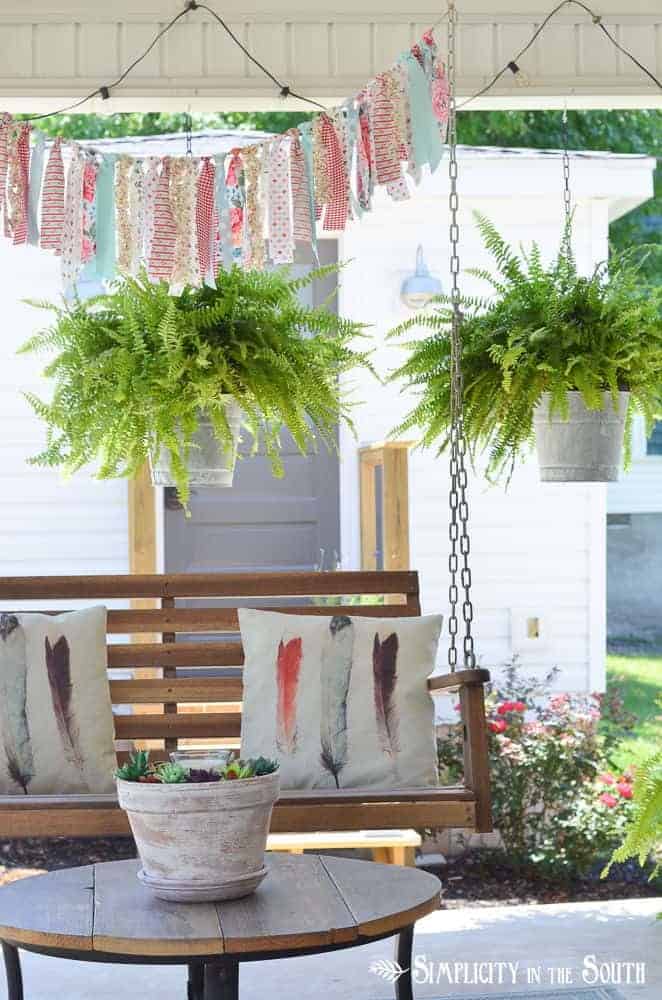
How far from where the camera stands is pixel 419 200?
6.33m

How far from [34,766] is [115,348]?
947mm

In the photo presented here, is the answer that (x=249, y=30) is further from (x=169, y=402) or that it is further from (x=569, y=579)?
(x=569, y=579)

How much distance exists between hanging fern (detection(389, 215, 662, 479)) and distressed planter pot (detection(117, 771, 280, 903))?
1.30m

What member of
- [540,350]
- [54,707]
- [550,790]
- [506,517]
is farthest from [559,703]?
[54,707]

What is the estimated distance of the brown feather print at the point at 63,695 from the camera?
3199mm

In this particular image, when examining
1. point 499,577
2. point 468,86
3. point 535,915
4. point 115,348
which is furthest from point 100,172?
point 499,577

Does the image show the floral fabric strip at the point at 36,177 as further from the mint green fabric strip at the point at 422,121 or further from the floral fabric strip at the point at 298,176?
the mint green fabric strip at the point at 422,121

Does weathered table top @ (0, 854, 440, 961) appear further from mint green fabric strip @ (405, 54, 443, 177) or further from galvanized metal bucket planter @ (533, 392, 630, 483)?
mint green fabric strip @ (405, 54, 443, 177)

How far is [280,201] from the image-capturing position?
354 cm

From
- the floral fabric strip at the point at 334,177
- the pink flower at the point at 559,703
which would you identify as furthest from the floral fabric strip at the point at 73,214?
the pink flower at the point at 559,703

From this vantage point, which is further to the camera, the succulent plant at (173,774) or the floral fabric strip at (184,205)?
the floral fabric strip at (184,205)

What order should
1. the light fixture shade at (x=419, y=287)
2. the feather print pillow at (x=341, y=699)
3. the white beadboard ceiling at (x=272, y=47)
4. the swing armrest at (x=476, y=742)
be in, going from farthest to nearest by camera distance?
the light fixture shade at (x=419, y=287) < the white beadboard ceiling at (x=272, y=47) < the feather print pillow at (x=341, y=699) < the swing armrest at (x=476, y=742)

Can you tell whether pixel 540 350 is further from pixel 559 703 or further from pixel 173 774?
pixel 559 703

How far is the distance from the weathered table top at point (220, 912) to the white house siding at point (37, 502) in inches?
156
